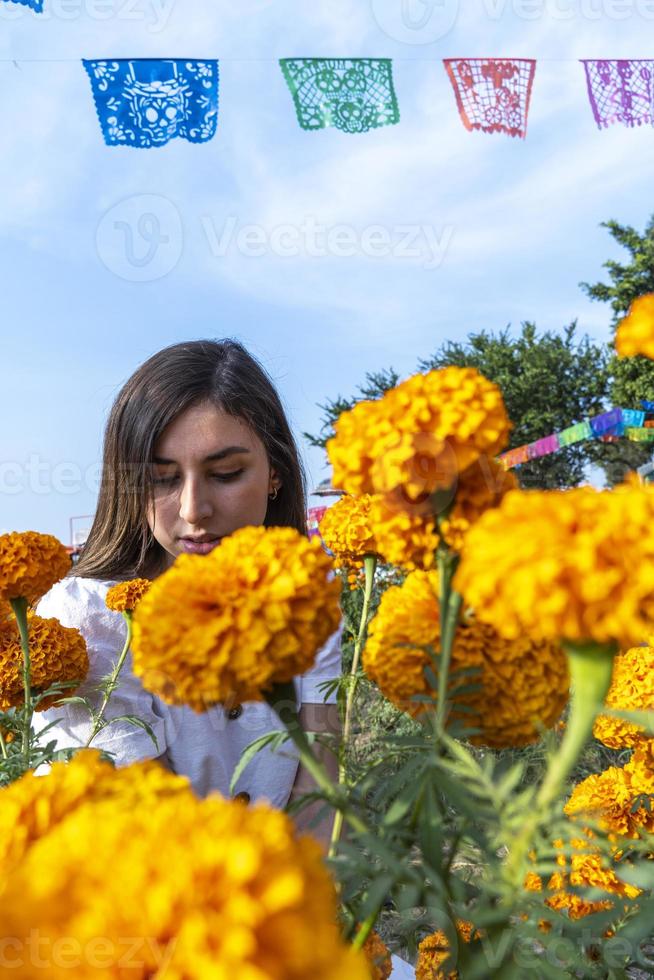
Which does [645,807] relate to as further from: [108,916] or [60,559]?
[108,916]

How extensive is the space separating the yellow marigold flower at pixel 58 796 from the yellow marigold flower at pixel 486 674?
200 millimetres

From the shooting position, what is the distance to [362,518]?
131cm

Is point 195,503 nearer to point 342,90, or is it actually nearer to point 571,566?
point 571,566

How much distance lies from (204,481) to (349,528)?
0.33 m

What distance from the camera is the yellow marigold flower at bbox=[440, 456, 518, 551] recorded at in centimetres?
49

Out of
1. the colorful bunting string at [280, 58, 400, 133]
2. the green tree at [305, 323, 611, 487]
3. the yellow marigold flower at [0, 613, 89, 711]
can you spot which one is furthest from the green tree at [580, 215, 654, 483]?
the yellow marigold flower at [0, 613, 89, 711]

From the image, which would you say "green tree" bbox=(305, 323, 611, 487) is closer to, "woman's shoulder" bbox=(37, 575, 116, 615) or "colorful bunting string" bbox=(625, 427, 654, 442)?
"colorful bunting string" bbox=(625, 427, 654, 442)

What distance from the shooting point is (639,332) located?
1.45 feet

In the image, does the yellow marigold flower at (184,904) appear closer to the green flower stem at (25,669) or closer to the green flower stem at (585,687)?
the green flower stem at (585,687)

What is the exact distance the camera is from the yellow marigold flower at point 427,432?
47 centimetres

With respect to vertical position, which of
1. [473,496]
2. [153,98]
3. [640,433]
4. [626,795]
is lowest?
[640,433]

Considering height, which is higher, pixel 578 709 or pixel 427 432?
pixel 427 432

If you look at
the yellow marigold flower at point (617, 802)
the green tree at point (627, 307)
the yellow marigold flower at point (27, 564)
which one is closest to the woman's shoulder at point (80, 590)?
the yellow marigold flower at point (27, 564)

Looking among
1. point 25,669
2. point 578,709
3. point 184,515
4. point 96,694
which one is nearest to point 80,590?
point 96,694
